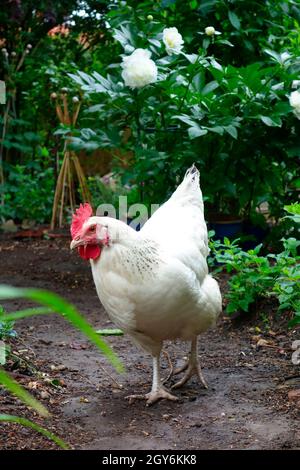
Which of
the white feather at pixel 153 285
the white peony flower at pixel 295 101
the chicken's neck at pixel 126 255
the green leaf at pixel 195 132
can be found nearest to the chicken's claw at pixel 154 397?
the white feather at pixel 153 285

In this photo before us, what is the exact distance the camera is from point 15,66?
868 centimetres

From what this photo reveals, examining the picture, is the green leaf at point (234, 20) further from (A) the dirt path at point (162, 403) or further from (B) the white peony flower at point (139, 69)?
(A) the dirt path at point (162, 403)

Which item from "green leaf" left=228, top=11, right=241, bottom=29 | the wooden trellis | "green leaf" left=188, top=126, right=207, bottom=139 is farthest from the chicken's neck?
the wooden trellis

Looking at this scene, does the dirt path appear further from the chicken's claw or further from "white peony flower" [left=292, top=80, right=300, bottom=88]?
"white peony flower" [left=292, top=80, right=300, bottom=88]

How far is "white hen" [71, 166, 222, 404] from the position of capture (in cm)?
325

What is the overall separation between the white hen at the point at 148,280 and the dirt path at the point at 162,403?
252mm

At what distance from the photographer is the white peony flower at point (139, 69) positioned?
15.4 feet

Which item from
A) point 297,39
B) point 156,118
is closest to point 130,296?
point 156,118

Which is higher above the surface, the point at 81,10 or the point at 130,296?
the point at 81,10

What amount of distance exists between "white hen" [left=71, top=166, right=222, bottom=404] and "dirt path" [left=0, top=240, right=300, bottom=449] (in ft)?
0.83

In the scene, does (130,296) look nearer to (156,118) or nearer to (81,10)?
(156,118)

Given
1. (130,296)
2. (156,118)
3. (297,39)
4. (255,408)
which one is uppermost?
(297,39)

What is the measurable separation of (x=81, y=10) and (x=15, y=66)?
3.49 feet

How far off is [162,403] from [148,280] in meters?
0.70
